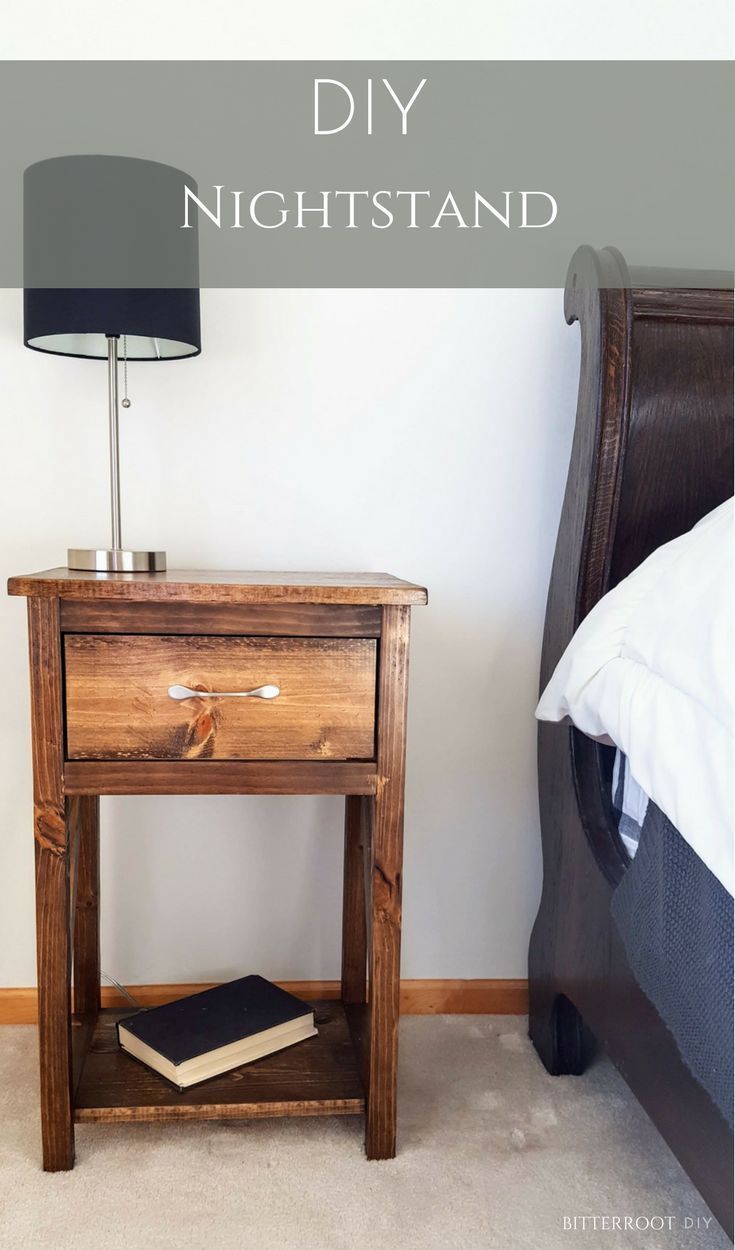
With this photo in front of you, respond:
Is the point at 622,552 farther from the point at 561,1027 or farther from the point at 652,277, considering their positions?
the point at 561,1027

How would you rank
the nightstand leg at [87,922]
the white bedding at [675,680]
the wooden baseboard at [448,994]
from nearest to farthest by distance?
the white bedding at [675,680] < the nightstand leg at [87,922] < the wooden baseboard at [448,994]

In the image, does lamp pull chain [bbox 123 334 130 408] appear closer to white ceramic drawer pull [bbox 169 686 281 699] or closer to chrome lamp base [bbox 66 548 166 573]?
chrome lamp base [bbox 66 548 166 573]

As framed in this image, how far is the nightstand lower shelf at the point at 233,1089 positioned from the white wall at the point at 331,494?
0.87 ft

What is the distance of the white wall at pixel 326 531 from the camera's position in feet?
4.64

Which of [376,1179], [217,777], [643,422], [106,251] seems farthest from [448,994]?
[106,251]

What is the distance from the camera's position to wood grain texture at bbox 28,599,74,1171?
1034 millimetres

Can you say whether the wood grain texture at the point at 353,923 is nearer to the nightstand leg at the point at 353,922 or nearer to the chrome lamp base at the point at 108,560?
the nightstand leg at the point at 353,922

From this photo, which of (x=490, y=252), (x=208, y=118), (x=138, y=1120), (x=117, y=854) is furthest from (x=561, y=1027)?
(x=208, y=118)

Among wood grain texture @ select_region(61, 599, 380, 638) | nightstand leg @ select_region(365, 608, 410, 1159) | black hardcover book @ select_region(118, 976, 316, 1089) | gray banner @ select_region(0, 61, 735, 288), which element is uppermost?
gray banner @ select_region(0, 61, 735, 288)

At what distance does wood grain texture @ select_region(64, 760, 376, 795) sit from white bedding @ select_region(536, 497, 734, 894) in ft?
0.87

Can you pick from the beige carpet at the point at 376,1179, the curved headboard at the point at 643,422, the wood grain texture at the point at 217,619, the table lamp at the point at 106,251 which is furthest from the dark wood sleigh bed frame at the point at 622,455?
the table lamp at the point at 106,251

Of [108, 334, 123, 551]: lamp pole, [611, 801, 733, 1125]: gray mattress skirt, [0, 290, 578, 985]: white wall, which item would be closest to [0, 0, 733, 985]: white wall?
[0, 290, 578, 985]: white wall

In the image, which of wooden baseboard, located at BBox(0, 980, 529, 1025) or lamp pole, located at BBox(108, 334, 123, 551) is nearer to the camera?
lamp pole, located at BBox(108, 334, 123, 551)

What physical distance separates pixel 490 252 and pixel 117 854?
1.08 meters
